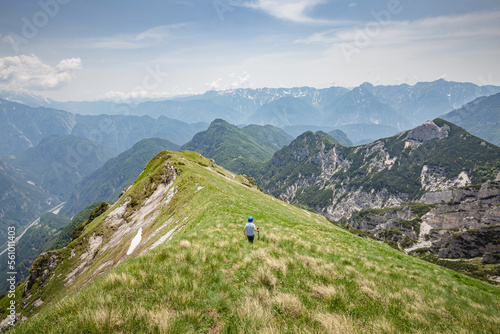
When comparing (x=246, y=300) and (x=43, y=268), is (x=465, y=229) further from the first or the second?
(x=43, y=268)

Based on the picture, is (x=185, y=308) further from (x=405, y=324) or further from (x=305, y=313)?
(x=405, y=324)

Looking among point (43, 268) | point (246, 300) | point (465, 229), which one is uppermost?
point (246, 300)

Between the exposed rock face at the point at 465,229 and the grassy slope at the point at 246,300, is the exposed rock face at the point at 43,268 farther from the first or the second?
the exposed rock face at the point at 465,229

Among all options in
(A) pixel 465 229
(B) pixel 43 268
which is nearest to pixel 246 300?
(B) pixel 43 268

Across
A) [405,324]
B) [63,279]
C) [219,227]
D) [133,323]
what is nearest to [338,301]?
[405,324]

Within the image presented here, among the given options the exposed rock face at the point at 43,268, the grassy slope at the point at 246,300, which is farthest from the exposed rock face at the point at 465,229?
the exposed rock face at the point at 43,268

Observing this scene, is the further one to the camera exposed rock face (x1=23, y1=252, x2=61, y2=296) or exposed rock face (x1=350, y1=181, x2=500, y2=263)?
exposed rock face (x1=350, y1=181, x2=500, y2=263)

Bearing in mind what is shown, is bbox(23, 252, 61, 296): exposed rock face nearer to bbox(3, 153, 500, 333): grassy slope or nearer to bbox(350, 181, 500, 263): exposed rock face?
bbox(3, 153, 500, 333): grassy slope

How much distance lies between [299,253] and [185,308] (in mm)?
8882

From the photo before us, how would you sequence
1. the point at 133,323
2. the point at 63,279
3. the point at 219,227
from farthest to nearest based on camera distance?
the point at 63,279 → the point at 219,227 → the point at 133,323

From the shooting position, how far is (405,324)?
7.28 meters

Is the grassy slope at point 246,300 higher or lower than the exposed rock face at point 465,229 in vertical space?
higher

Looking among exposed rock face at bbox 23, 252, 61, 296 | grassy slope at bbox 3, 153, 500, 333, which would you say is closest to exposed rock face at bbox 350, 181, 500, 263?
grassy slope at bbox 3, 153, 500, 333

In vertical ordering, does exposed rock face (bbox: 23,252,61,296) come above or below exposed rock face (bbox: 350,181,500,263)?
above
